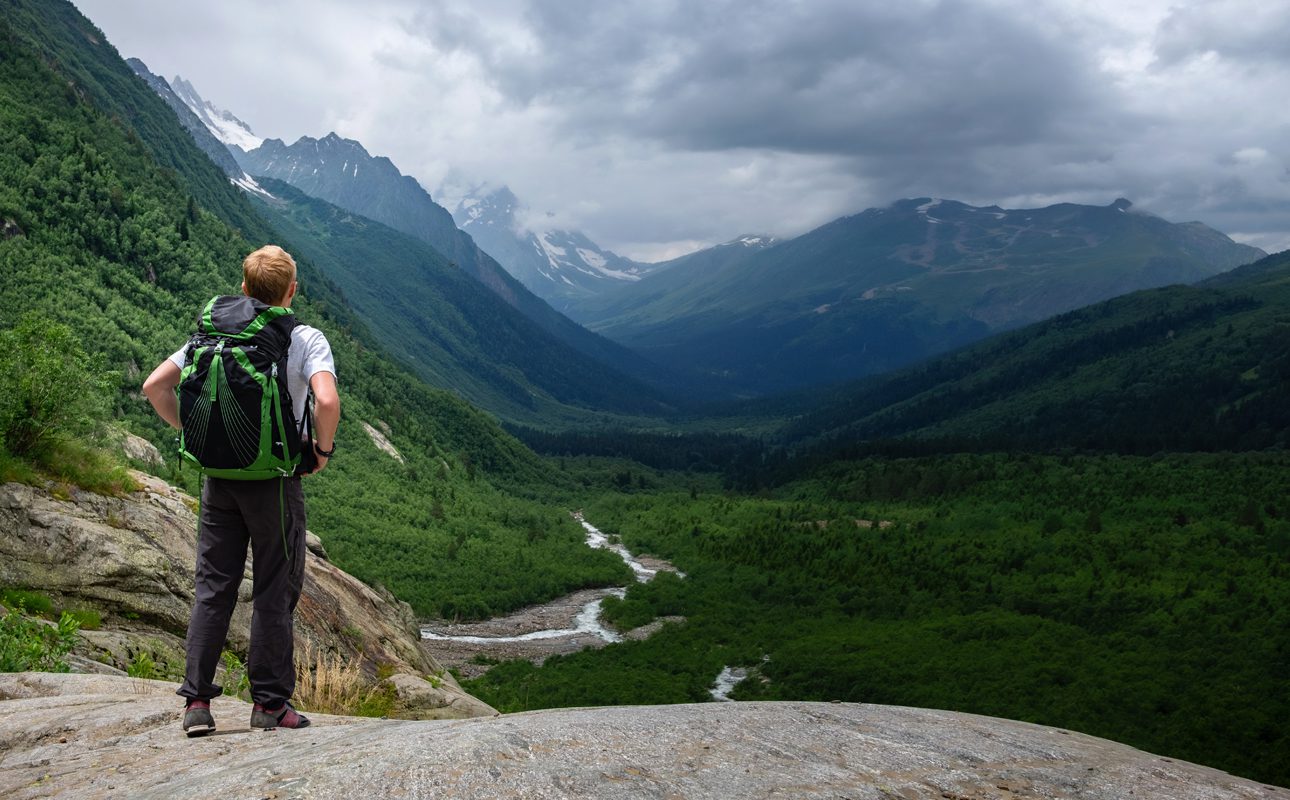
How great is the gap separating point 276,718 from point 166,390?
337 cm

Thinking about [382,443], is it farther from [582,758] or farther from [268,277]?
[582,758]

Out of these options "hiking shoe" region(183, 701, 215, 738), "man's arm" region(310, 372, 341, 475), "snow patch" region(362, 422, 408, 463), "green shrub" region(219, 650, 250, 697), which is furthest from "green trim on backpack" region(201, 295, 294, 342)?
"snow patch" region(362, 422, 408, 463)

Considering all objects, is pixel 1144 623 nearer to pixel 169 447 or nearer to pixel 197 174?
pixel 169 447

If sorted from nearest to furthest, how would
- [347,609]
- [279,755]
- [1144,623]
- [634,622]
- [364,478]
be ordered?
[279,755] → [347,609] → [1144,623] → [634,622] → [364,478]

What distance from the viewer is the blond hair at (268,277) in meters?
7.87

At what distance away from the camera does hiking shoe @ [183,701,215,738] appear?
754 cm

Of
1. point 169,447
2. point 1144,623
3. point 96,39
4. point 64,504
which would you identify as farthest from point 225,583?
point 96,39

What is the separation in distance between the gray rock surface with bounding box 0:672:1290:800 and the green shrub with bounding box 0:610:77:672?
5.86 ft

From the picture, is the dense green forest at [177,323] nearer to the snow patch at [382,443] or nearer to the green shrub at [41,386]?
the snow patch at [382,443]

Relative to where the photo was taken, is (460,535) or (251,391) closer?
(251,391)

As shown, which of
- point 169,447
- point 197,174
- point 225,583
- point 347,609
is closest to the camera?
point 225,583

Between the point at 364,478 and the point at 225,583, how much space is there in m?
86.7

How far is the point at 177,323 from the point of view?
252ft

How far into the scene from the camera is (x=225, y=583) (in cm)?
802
